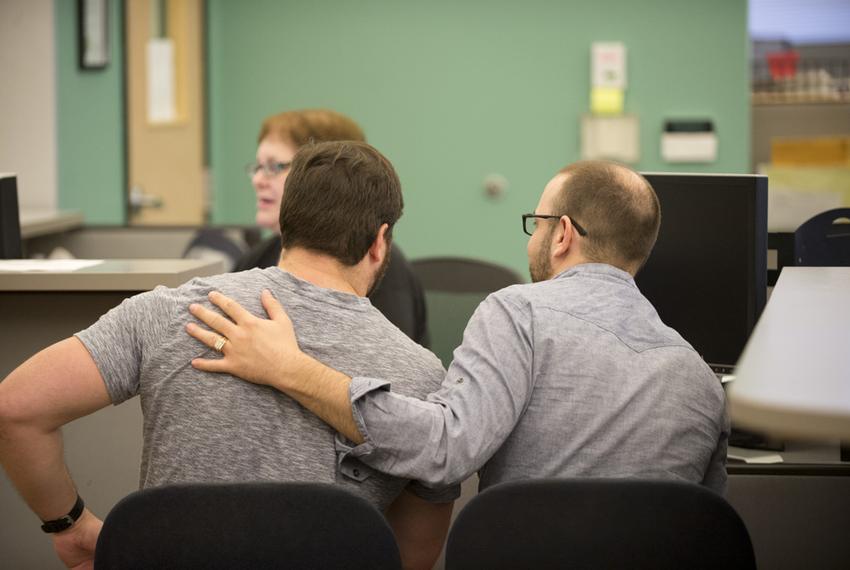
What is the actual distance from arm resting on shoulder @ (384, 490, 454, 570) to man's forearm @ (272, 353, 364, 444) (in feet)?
0.82

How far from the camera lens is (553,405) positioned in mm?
1503

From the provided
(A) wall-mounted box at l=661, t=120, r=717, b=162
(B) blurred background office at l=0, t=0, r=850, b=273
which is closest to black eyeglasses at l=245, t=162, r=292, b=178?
(B) blurred background office at l=0, t=0, r=850, b=273

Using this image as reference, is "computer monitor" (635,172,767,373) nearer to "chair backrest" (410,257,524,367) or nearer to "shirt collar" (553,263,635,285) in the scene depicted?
"shirt collar" (553,263,635,285)

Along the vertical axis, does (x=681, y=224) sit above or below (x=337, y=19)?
below

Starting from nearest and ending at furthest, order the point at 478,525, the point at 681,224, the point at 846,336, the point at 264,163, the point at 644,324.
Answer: the point at 846,336 < the point at 478,525 < the point at 644,324 < the point at 681,224 < the point at 264,163

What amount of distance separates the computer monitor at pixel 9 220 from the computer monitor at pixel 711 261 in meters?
1.46

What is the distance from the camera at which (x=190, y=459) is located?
1.46 meters

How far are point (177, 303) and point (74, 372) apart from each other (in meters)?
0.16

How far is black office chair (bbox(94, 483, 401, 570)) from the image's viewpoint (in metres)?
1.26

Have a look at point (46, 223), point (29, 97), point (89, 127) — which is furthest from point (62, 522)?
point (89, 127)

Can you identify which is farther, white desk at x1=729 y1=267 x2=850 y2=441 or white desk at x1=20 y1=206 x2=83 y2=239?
white desk at x1=20 y1=206 x2=83 y2=239

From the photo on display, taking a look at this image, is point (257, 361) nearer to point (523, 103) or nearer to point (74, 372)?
point (74, 372)

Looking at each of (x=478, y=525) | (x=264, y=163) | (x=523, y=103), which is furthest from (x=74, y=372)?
(x=523, y=103)

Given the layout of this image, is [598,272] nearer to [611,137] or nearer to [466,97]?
[611,137]
